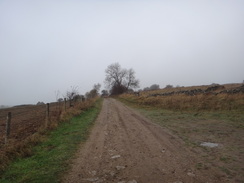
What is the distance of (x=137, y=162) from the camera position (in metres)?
6.08

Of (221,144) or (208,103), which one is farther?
(208,103)

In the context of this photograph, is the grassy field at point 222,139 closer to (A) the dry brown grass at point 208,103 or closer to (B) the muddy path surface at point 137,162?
(A) the dry brown grass at point 208,103

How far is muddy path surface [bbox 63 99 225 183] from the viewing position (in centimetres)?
498

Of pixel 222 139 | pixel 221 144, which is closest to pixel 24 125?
pixel 222 139

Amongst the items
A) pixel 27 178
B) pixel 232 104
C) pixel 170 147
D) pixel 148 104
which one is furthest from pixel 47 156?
pixel 148 104

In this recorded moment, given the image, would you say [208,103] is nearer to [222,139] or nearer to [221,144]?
[222,139]

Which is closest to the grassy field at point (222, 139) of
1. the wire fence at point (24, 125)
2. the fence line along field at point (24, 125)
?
the fence line along field at point (24, 125)

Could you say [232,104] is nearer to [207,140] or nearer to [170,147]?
[207,140]

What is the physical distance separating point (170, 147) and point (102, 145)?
2588 millimetres

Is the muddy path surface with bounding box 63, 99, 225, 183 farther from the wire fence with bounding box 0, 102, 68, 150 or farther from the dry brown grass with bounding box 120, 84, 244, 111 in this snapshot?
the dry brown grass with bounding box 120, 84, 244, 111

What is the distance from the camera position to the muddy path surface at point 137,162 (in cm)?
498

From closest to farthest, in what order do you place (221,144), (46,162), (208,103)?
(46,162) → (221,144) → (208,103)

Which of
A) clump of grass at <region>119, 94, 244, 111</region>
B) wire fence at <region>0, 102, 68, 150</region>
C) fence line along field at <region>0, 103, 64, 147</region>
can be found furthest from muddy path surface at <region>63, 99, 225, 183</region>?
clump of grass at <region>119, 94, 244, 111</region>

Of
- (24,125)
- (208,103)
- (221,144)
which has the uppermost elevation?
(208,103)
